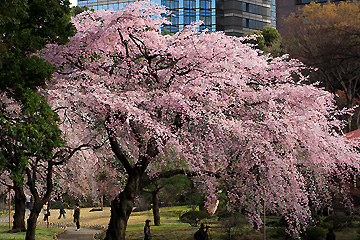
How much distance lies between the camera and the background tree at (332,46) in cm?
3434

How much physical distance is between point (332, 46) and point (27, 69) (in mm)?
28977

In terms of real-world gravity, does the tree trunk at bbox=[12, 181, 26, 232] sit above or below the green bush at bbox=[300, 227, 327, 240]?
above

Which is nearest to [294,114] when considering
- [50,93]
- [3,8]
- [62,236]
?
[50,93]

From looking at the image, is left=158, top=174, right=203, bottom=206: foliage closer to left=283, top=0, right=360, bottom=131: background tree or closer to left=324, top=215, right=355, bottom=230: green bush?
left=324, top=215, right=355, bottom=230: green bush

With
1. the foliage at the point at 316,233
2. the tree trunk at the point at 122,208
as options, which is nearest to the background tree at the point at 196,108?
the tree trunk at the point at 122,208

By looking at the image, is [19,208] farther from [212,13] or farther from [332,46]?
[212,13]

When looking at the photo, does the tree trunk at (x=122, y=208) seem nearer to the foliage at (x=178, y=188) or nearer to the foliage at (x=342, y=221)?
the foliage at (x=342, y=221)

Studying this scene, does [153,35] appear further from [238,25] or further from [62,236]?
[238,25]

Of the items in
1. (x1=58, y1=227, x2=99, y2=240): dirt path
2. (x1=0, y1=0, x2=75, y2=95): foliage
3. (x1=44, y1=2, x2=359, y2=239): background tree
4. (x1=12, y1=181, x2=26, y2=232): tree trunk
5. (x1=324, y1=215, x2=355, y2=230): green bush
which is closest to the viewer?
(x1=0, y1=0, x2=75, y2=95): foliage

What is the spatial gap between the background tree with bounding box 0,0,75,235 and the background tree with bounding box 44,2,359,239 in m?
1.93

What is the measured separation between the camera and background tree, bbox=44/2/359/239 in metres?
13.6

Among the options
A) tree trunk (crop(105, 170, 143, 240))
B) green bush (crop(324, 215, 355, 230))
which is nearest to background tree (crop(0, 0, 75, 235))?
tree trunk (crop(105, 170, 143, 240))

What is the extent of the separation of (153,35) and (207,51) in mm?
2312

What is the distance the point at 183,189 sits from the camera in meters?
31.2
